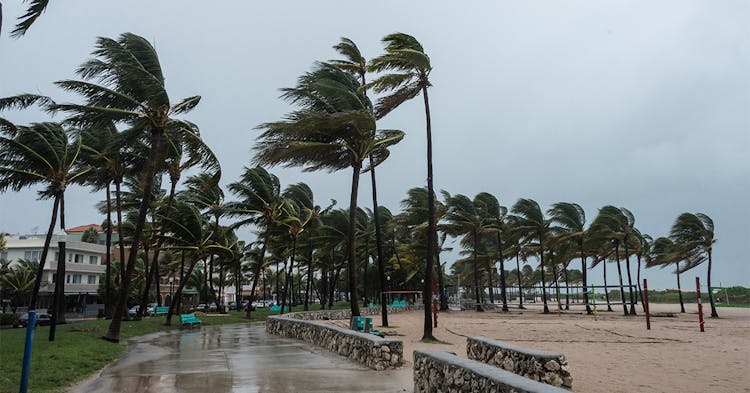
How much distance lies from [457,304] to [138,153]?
32.6 meters

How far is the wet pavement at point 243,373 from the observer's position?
781 centimetres

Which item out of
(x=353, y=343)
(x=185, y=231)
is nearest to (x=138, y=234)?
(x=353, y=343)

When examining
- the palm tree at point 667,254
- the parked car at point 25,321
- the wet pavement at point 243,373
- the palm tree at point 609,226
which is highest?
the palm tree at point 609,226

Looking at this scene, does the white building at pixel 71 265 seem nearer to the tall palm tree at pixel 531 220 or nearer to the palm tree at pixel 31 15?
the tall palm tree at pixel 531 220

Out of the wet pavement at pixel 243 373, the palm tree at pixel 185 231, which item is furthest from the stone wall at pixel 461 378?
the palm tree at pixel 185 231

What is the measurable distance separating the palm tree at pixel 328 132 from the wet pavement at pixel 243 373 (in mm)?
7676

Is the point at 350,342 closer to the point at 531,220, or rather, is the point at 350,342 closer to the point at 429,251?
the point at 429,251

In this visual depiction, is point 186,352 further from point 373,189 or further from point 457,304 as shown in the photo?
point 457,304

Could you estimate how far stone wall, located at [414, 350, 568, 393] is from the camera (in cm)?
434

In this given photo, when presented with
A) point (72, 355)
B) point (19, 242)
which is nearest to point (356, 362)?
point (72, 355)

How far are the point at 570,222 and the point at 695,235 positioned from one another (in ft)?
29.8

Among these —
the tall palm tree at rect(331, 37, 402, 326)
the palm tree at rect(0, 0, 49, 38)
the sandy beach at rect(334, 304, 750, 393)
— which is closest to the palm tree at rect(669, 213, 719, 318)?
the sandy beach at rect(334, 304, 750, 393)

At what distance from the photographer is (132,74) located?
1516 cm

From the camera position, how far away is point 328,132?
1864 cm
